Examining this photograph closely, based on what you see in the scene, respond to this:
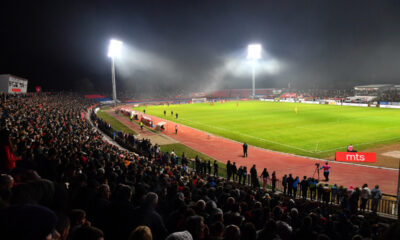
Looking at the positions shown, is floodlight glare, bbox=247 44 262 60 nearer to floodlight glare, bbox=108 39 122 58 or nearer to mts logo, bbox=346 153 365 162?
floodlight glare, bbox=108 39 122 58

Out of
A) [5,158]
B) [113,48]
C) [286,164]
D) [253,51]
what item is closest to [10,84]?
[113,48]

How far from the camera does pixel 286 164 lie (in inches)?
873

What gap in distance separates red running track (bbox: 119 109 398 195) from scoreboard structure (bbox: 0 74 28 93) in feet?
114

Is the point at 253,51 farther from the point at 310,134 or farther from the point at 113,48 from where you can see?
the point at 310,134

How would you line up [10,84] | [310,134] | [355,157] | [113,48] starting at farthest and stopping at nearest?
[113,48], [10,84], [310,134], [355,157]

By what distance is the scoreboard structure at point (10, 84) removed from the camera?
154 feet

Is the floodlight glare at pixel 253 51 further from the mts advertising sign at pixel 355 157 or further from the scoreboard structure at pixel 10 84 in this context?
the mts advertising sign at pixel 355 157

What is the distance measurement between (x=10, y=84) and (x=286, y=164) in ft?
163

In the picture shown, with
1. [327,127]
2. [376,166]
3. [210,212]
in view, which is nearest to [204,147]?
[376,166]

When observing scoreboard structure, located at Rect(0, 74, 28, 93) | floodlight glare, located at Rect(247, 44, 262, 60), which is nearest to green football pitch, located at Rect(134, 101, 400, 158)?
scoreboard structure, located at Rect(0, 74, 28, 93)

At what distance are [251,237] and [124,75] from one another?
144 metres

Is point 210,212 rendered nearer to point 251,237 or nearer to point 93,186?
point 251,237

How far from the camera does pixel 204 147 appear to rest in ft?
95.2

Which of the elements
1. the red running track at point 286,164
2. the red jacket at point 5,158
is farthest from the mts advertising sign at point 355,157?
the red jacket at point 5,158
